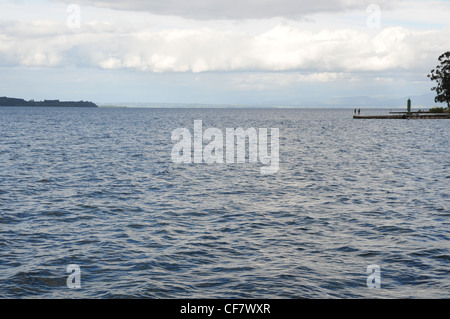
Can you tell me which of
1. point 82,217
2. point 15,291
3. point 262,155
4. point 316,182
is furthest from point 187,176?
point 15,291

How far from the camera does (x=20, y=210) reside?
1024 inches

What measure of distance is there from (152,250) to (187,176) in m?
21.3
